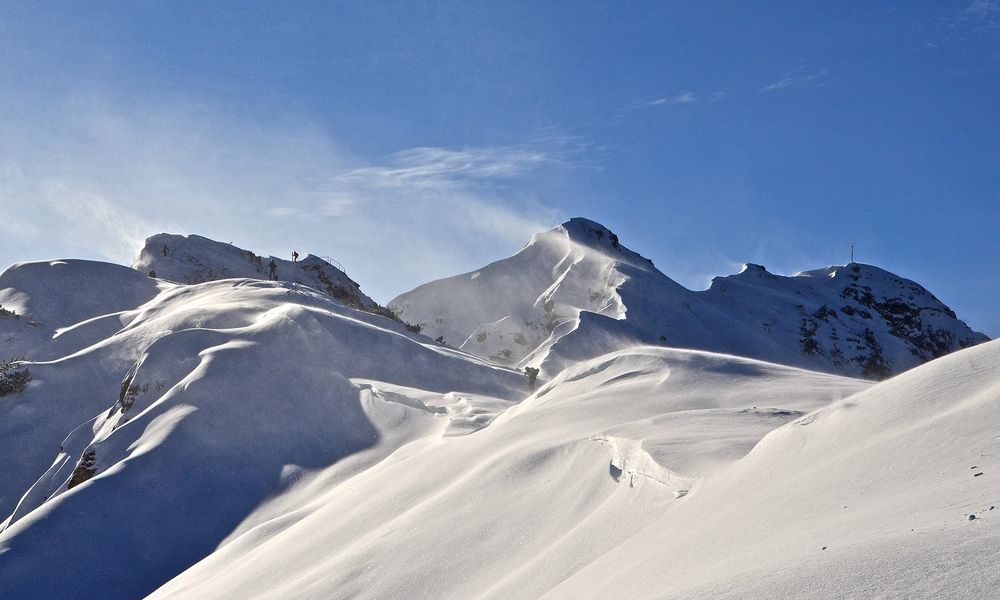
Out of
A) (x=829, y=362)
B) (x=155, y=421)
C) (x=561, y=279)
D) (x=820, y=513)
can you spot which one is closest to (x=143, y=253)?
(x=561, y=279)

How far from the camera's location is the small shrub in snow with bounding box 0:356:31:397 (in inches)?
828

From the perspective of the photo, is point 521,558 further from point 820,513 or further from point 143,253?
point 143,253

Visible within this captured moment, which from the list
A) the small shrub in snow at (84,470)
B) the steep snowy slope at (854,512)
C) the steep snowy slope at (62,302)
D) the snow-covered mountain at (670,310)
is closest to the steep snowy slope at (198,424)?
the small shrub in snow at (84,470)

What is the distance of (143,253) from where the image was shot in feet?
127

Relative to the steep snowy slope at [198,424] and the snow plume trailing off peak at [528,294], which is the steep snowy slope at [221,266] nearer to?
the snow plume trailing off peak at [528,294]

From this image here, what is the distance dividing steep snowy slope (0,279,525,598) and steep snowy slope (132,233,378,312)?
10729 millimetres

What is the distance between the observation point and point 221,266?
37.4 m

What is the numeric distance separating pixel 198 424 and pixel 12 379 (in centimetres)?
722

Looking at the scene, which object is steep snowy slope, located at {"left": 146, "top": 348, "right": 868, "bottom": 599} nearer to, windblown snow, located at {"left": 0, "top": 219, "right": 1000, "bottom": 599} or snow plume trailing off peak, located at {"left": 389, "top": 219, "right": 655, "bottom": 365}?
windblown snow, located at {"left": 0, "top": 219, "right": 1000, "bottom": 599}

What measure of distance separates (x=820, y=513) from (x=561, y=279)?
37.6 meters

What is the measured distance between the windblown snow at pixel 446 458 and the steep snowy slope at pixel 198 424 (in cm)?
6

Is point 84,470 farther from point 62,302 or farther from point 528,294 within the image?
point 528,294

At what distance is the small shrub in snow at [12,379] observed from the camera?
69.0ft

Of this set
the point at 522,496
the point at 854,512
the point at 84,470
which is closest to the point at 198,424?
the point at 84,470
